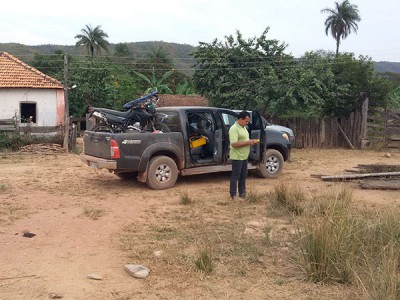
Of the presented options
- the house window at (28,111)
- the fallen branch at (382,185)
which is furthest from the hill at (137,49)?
the fallen branch at (382,185)

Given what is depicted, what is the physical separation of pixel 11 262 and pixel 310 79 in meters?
15.6

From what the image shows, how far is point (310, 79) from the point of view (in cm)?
1878

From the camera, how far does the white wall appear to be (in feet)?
82.7

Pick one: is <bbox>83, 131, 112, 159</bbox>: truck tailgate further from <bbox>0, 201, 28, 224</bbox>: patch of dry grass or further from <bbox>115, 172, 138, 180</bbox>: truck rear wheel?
<bbox>0, 201, 28, 224</bbox>: patch of dry grass

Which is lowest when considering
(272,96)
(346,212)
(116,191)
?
(116,191)

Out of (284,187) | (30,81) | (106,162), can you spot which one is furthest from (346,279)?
(30,81)

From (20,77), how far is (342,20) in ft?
158

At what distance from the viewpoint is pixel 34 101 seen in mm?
26188

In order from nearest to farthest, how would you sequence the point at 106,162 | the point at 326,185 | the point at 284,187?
the point at 284,187 → the point at 106,162 → the point at 326,185

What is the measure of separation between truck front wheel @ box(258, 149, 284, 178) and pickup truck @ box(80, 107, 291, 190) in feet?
0.70

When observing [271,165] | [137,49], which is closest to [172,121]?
[271,165]

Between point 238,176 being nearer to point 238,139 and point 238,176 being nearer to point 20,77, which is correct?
point 238,139

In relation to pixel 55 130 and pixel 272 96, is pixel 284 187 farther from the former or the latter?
pixel 55 130

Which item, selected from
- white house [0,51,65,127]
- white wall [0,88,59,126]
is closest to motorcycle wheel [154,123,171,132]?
white house [0,51,65,127]
